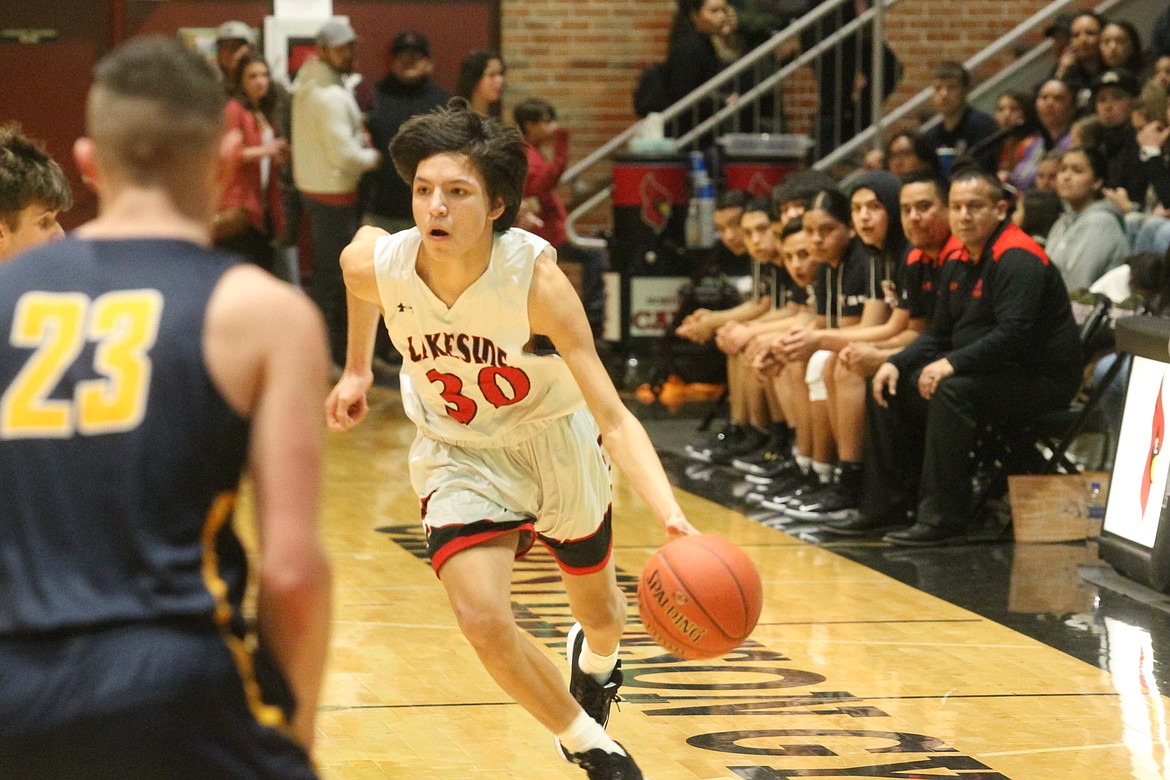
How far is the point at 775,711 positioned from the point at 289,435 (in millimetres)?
3120

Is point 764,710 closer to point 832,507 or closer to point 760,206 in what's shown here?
point 832,507

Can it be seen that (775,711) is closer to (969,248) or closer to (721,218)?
(969,248)

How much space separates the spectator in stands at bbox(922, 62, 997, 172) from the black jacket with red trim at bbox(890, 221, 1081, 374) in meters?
4.22

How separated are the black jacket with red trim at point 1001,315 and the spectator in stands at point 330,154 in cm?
462

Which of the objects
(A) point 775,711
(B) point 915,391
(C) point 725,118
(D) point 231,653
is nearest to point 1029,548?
(B) point 915,391

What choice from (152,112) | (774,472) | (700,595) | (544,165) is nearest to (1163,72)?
(774,472)

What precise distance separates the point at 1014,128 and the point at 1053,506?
4.23 meters

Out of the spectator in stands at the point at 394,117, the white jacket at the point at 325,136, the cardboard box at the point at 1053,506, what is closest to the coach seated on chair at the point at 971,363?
the cardboard box at the point at 1053,506

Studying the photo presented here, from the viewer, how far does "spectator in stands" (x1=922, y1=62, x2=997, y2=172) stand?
11.4m

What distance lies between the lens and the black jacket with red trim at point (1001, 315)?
23.1ft

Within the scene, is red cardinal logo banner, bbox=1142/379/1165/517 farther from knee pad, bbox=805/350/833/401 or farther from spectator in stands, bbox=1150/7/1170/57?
spectator in stands, bbox=1150/7/1170/57

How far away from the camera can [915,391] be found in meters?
7.32

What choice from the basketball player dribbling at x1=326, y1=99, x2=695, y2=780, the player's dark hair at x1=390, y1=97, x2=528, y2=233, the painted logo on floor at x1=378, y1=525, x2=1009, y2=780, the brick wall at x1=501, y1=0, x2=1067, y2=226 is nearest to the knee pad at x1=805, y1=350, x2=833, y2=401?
the painted logo on floor at x1=378, y1=525, x2=1009, y2=780

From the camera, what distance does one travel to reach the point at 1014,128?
10.8m
